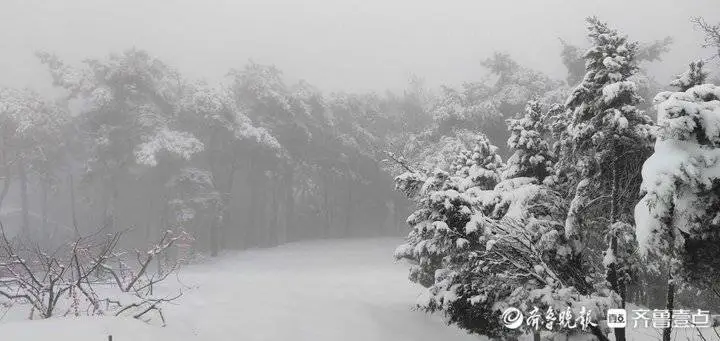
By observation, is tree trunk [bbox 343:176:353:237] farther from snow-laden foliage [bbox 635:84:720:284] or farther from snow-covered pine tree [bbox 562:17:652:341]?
snow-laden foliage [bbox 635:84:720:284]

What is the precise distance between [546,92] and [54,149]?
3314 centimetres

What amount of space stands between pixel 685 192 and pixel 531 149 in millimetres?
6300

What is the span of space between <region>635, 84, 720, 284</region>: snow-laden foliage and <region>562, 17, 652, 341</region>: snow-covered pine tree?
3.36 meters

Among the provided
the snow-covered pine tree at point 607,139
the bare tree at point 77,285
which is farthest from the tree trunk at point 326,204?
the snow-covered pine tree at point 607,139

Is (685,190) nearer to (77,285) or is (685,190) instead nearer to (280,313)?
(77,285)


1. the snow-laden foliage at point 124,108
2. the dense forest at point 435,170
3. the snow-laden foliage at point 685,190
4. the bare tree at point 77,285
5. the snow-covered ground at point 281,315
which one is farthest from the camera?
the snow-laden foliage at point 124,108

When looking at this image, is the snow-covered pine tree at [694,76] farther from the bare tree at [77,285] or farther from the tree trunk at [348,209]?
the tree trunk at [348,209]

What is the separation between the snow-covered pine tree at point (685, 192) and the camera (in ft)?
20.7

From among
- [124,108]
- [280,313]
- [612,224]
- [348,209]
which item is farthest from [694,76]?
[348,209]

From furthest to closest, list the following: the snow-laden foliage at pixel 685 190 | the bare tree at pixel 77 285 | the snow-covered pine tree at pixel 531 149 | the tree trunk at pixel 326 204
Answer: the tree trunk at pixel 326 204
the snow-covered pine tree at pixel 531 149
the bare tree at pixel 77 285
the snow-laden foliage at pixel 685 190

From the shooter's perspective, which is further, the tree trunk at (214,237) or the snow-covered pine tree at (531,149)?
the tree trunk at (214,237)

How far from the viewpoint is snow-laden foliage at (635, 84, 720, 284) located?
249 inches

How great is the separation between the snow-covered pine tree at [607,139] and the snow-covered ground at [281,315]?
4.09m

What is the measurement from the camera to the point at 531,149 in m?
12.6
